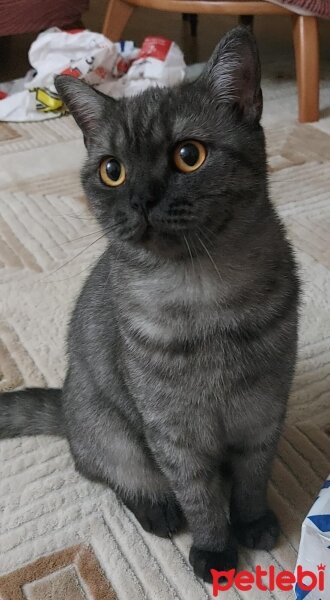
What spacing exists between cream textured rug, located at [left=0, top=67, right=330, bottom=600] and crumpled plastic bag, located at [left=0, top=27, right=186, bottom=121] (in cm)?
31

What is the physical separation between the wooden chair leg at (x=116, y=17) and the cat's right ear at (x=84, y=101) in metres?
1.57

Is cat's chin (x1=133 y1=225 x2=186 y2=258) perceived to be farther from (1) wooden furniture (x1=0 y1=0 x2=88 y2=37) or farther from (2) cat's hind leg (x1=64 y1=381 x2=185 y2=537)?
(1) wooden furniture (x1=0 y1=0 x2=88 y2=37)

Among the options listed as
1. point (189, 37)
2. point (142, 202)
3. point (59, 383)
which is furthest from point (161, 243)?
point (189, 37)

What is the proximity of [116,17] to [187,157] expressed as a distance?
5.75 feet

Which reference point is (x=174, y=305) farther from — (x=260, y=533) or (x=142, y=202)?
(x=260, y=533)

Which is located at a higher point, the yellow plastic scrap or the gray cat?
the gray cat

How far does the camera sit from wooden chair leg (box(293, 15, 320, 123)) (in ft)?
5.87

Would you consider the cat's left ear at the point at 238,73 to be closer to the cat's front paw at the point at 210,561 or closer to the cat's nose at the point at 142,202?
the cat's nose at the point at 142,202

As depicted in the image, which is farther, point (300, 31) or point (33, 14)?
point (33, 14)

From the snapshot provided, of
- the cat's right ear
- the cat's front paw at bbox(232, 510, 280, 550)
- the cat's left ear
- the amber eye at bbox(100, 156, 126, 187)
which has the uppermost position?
the cat's left ear

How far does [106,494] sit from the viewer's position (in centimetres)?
88

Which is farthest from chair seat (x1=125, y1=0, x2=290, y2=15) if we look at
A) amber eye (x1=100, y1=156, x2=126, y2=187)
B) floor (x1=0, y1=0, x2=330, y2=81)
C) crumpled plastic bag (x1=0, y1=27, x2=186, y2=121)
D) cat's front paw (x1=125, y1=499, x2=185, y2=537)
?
cat's front paw (x1=125, y1=499, x2=185, y2=537)

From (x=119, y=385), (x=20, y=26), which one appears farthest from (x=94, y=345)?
(x=20, y=26)

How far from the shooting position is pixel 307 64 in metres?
1.82
